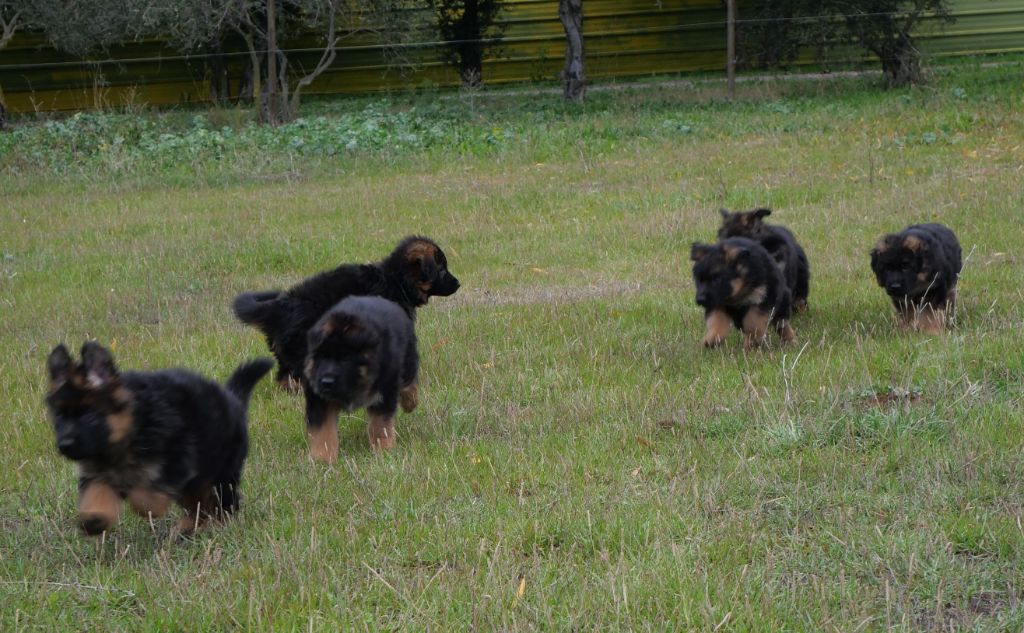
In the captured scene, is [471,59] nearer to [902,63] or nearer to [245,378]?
[902,63]

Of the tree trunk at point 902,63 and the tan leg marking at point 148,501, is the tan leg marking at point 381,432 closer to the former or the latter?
the tan leg marking at point 148,501

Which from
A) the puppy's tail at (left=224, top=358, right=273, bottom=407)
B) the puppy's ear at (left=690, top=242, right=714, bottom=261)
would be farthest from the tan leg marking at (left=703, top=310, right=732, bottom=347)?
the puppy's tail at (left=224, top=358, right=273, bottom=407)

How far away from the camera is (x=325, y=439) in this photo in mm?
6508

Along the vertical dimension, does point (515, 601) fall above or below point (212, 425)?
below

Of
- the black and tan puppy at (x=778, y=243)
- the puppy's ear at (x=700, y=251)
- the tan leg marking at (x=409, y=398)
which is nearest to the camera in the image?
the tan leg marking at (x=409, y=398)

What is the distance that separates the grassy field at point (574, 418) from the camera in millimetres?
4383

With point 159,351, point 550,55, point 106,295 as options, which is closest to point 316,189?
point 106,295

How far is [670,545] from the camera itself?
473 centimetres

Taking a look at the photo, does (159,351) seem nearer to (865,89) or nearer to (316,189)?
(316,189)

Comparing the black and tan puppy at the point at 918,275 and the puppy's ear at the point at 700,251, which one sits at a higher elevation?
the puppy's ear at the point at 700,251

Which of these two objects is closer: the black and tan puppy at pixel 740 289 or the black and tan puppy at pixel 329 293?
the black and tan puppy at pixel 329 293

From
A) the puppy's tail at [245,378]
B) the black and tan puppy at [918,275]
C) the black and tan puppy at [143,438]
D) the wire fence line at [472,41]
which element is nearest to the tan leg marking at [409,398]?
the puppy's tail at [245,378]

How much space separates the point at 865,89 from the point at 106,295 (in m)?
17.3

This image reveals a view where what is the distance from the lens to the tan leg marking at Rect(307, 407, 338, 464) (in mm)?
6465
